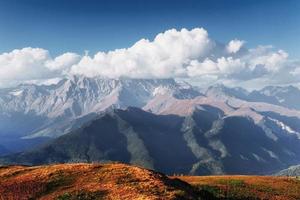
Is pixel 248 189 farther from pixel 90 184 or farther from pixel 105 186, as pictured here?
pixel 90 184

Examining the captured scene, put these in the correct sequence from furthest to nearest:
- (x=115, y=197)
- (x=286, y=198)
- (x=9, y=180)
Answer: (x=286, y=198), (x=9, y=180), (x=115, y=197)

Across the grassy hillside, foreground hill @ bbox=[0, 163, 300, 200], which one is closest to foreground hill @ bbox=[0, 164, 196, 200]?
foreground hill @ bbox=[0, 163, 300, 200]

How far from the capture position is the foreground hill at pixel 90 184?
1742 inches

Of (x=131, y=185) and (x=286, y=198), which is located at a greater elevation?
(x=131, y=185)

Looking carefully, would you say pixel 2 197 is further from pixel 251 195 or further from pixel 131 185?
pixel 251 195

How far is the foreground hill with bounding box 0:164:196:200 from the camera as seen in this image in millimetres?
44250

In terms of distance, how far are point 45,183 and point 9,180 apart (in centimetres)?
724

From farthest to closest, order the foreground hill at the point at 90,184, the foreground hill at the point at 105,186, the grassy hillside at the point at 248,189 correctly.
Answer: the grassy hillside at the point at 248,189 < the foreground hill at the point at 105,186 < the foreground hill at the point at 90,184

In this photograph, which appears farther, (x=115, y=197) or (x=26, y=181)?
(x=26, y=181)

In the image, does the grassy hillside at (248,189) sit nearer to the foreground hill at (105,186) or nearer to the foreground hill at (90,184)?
the foreground hill at (105,186)

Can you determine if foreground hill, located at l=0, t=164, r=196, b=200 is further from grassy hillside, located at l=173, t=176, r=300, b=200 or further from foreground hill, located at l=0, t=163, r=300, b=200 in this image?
grassy hillside, located at l=173, t=176, r=300, b=200

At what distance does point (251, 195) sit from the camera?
59281 millimetres

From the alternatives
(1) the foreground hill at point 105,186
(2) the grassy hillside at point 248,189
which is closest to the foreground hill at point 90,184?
(1) the foreground hill at point 105,186

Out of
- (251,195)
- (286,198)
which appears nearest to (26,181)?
(251,195)
